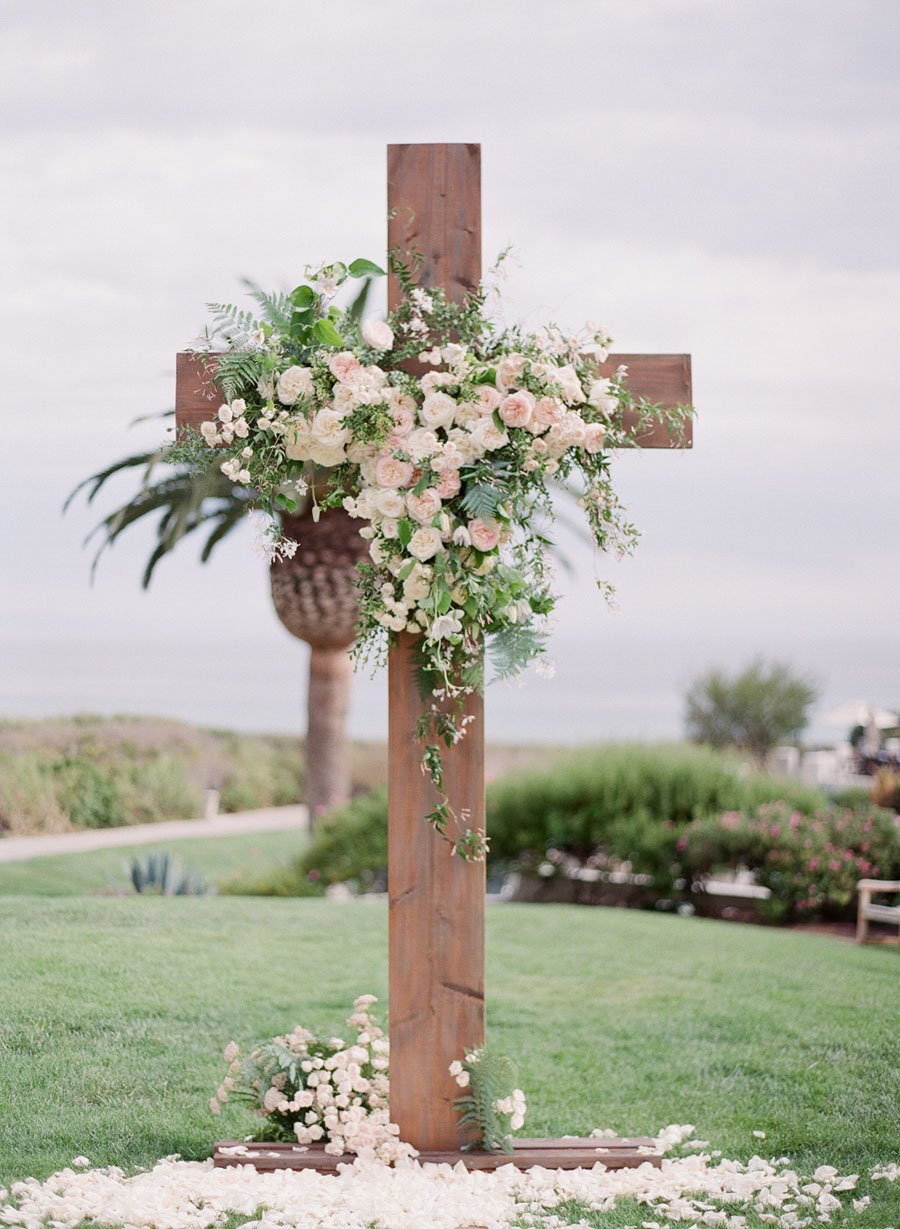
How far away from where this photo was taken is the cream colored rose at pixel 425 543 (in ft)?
9.99

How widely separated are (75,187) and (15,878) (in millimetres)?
6224

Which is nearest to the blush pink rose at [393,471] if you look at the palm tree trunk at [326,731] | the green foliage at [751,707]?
the palm tree trunk at [326,731]

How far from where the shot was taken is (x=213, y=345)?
10.9ft

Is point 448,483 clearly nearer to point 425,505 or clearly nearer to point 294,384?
point 425,505

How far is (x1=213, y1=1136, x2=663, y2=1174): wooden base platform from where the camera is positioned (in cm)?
329

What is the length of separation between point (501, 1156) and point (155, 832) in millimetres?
8618

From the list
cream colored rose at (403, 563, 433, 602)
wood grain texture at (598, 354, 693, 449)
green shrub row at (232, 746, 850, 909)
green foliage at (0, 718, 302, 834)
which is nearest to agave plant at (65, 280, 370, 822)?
green shrub row at (232, 746, 850, 909)

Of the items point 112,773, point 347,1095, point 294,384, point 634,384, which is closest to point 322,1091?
point 347,1095

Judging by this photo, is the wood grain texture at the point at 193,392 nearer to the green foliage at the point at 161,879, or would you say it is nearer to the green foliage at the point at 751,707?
the green foliage at the point at 161,879

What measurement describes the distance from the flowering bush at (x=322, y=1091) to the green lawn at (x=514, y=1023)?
0.27 m

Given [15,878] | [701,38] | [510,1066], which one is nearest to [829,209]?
[701,38]

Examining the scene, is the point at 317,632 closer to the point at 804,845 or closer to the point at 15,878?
the point at 15,878

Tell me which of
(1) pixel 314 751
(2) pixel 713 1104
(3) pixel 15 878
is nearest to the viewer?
(2) pixel 713 1104

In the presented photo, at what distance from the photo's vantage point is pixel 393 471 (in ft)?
10.1
